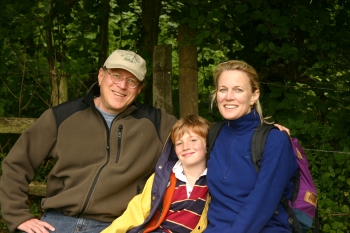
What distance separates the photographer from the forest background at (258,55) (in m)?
A: 4.77

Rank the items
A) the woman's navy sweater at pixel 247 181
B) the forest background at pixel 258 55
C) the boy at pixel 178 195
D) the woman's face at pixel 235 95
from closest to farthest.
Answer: the woman's navy sweater at pixel 247 181
the woman's face at pixel 235 95
the boy at pixel 178 195
the forest background at pixel 258 55

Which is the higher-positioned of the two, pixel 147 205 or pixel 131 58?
pixel 131 58

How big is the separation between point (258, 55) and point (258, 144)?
2429mm

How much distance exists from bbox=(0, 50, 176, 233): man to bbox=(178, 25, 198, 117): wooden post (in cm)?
66

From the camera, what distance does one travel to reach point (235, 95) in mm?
3367

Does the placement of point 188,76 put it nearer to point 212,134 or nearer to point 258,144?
point 212,134

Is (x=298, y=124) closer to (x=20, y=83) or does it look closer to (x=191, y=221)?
(x=191, y=221)

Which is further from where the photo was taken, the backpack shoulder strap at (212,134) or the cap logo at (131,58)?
the cap logo at (131,58)

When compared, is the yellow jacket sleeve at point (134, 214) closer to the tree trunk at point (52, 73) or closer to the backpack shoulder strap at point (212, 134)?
the backpack shoulder strap at point (212, 134)

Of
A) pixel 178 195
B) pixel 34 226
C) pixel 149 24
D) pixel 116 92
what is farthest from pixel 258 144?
pixel 149 24

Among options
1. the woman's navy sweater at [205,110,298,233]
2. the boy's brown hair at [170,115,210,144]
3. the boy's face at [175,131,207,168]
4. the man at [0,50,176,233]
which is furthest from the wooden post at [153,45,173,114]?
the woman's navy sweater at [205,110,298,233]

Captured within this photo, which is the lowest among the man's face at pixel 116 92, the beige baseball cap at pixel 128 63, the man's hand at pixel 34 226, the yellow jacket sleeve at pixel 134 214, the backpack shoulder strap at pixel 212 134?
the man's hand at pixel 34 226

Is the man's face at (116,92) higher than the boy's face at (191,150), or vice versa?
the man's face at (116,92)

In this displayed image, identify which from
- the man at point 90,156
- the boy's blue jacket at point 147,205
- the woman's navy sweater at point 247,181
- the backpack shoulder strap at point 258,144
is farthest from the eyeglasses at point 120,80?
the backpack shoulder strap at point 258,144
